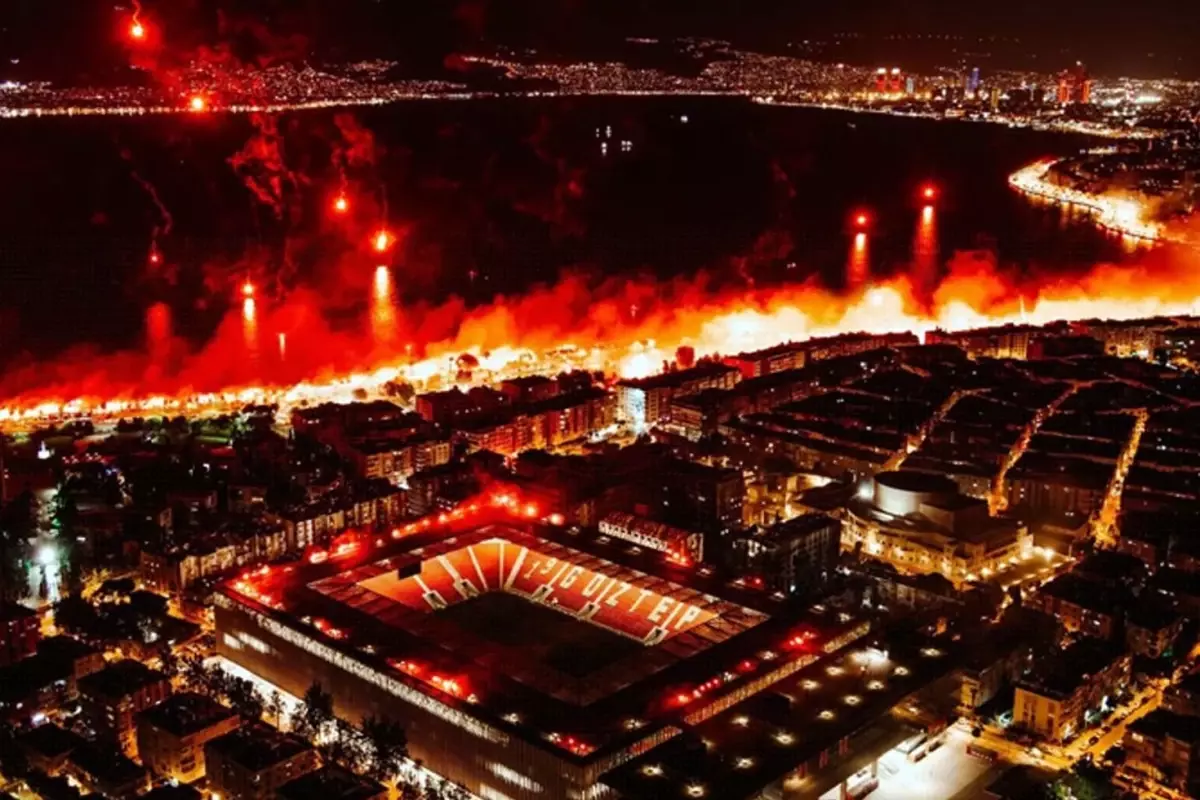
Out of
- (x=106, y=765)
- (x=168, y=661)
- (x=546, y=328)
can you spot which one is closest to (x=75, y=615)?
(x=168, y=661)

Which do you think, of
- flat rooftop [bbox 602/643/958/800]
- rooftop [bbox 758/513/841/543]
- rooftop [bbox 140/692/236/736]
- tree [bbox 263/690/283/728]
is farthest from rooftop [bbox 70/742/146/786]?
rooftop [bbox 758/513/841/543]

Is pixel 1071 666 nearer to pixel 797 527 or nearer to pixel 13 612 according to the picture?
pixel 797 527

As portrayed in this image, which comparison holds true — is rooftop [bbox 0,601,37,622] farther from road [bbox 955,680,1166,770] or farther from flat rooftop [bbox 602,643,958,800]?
road [bbox 955,680,1166,770]

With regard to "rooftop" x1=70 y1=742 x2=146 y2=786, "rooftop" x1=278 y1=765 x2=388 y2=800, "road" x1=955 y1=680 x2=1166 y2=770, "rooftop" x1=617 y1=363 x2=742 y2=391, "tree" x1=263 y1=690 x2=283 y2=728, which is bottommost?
"road" x1=955 y1=680 x2=1166 y2=770

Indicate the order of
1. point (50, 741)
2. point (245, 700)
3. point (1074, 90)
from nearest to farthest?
point (50, 741), point (245, 700), point (1074, 90)

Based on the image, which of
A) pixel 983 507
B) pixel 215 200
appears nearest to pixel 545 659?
pixel 983 507
